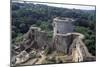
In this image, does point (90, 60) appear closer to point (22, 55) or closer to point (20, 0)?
point (22, 55)

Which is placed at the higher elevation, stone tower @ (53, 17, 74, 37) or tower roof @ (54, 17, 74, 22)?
tower roof @ (54, 17, 74, 22)

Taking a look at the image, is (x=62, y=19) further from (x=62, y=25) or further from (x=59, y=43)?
(x=59, y=43)

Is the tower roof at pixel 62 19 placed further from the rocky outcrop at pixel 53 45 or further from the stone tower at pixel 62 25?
the rocky outcrop at pixel 53 45

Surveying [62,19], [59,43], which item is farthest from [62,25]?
[59,43]

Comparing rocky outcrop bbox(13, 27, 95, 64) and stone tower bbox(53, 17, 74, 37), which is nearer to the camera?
rocky outcrop bbox(13, 27, 95, 64)

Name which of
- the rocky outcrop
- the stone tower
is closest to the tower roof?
the stone tower

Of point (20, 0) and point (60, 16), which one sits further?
point (60, 16)

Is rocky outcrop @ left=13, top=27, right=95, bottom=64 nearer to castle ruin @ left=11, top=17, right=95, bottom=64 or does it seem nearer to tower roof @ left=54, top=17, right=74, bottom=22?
castle ruin @ left=11, top=17, right=95, bottom=64
